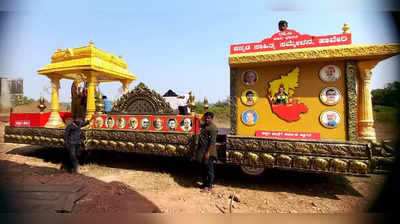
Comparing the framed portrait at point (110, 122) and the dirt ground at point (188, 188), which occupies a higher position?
the framed portrait at point (110, 122)

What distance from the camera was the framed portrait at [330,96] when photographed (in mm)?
3908

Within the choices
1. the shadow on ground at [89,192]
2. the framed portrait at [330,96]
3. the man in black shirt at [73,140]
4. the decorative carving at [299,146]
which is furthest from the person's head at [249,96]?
the man in black shirt at [73,140]

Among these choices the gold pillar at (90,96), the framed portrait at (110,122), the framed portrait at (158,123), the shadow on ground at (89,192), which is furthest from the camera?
the gold pillar at (90,96)

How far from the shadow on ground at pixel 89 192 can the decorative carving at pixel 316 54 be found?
3921mm

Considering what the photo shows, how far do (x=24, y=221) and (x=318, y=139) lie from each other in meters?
5.44

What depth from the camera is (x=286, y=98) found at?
4.20 meters

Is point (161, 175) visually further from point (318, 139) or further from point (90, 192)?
point (318, 139)

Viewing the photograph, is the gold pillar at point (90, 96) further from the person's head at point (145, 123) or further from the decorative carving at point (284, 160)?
the decorative carving at point (284, 160)

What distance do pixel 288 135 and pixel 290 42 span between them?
2.21 metres

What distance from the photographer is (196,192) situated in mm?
4121

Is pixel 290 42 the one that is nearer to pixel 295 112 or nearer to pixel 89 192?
pixel 295 112

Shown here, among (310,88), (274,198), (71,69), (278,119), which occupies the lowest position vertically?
(274,198)

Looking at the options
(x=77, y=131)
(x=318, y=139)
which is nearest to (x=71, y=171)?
(x=77, y=131)

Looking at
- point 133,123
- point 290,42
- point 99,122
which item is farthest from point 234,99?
point 99,122
